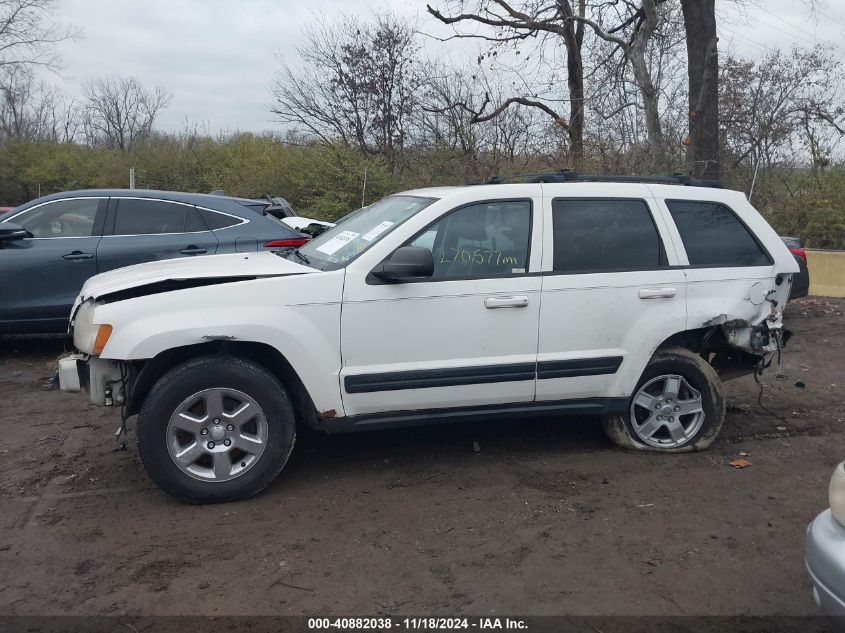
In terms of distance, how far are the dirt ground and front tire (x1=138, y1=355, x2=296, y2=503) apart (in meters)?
0.17

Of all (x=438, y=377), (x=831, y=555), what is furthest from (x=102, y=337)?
(x=831, y=555)

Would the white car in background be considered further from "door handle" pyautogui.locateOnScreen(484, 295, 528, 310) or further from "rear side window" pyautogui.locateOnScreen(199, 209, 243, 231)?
"rear side window" pyautogui.locateOnScreen(199, 209, 243, 231)

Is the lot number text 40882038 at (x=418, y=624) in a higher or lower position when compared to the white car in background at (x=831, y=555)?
lower

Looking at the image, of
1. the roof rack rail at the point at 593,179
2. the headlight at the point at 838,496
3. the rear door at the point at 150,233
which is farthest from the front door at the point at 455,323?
the rear door at the point at 150,233

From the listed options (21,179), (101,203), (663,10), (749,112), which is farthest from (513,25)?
(21,179)

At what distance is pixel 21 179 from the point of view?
27750 millimetres

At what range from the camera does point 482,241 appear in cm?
486

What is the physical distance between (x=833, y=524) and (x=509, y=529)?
165 cm

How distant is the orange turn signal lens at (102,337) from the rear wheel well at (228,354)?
0.86ft

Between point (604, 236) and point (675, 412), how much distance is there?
1.32 m

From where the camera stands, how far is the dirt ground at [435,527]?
344cm

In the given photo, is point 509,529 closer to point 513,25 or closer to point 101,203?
point 101,203

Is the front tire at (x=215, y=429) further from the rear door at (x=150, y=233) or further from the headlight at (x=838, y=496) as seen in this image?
the rear door at (x=150, y=233)

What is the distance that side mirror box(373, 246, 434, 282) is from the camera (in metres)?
4.38
